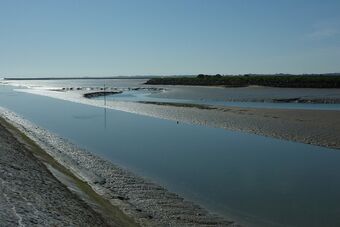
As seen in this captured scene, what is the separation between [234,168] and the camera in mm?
16703

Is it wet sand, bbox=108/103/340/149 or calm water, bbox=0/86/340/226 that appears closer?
calm water, bbox=0/86/340/226

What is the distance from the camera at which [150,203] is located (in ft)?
40.4

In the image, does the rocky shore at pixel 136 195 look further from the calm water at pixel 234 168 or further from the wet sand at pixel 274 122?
the wet sand at pixel 274 122

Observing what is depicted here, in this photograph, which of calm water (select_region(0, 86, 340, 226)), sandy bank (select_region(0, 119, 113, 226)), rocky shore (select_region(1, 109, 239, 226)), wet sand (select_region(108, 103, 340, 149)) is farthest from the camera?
wet sand (select_region(108, 103, 340, 149))

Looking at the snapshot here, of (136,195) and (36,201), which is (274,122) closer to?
(136,195)

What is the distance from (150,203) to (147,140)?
12.0m

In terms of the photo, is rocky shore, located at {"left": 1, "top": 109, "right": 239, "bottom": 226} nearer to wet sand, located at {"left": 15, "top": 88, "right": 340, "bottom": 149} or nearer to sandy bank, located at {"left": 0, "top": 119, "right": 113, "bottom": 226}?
sandy bank, located at {"left": 0, "top": 119, "right": 113, "bottom": 226}

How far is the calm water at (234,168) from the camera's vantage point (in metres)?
11.9

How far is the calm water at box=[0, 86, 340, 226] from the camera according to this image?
39.1 feet

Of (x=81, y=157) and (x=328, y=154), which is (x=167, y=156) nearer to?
(x=81, y=157)

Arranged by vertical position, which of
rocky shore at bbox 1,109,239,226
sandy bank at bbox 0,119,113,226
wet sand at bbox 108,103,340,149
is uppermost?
sandy bank at bbox 0,119,113,226

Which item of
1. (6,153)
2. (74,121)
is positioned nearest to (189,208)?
(6,153)

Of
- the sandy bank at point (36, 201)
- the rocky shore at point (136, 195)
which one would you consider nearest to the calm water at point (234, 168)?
the rocky shore at point (136, 195)

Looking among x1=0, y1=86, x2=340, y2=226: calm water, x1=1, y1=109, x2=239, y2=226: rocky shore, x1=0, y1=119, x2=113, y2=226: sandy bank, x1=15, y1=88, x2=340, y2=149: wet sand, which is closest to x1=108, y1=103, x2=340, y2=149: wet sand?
x1=15, y1=88, x2=340, y2=149: wet sand
